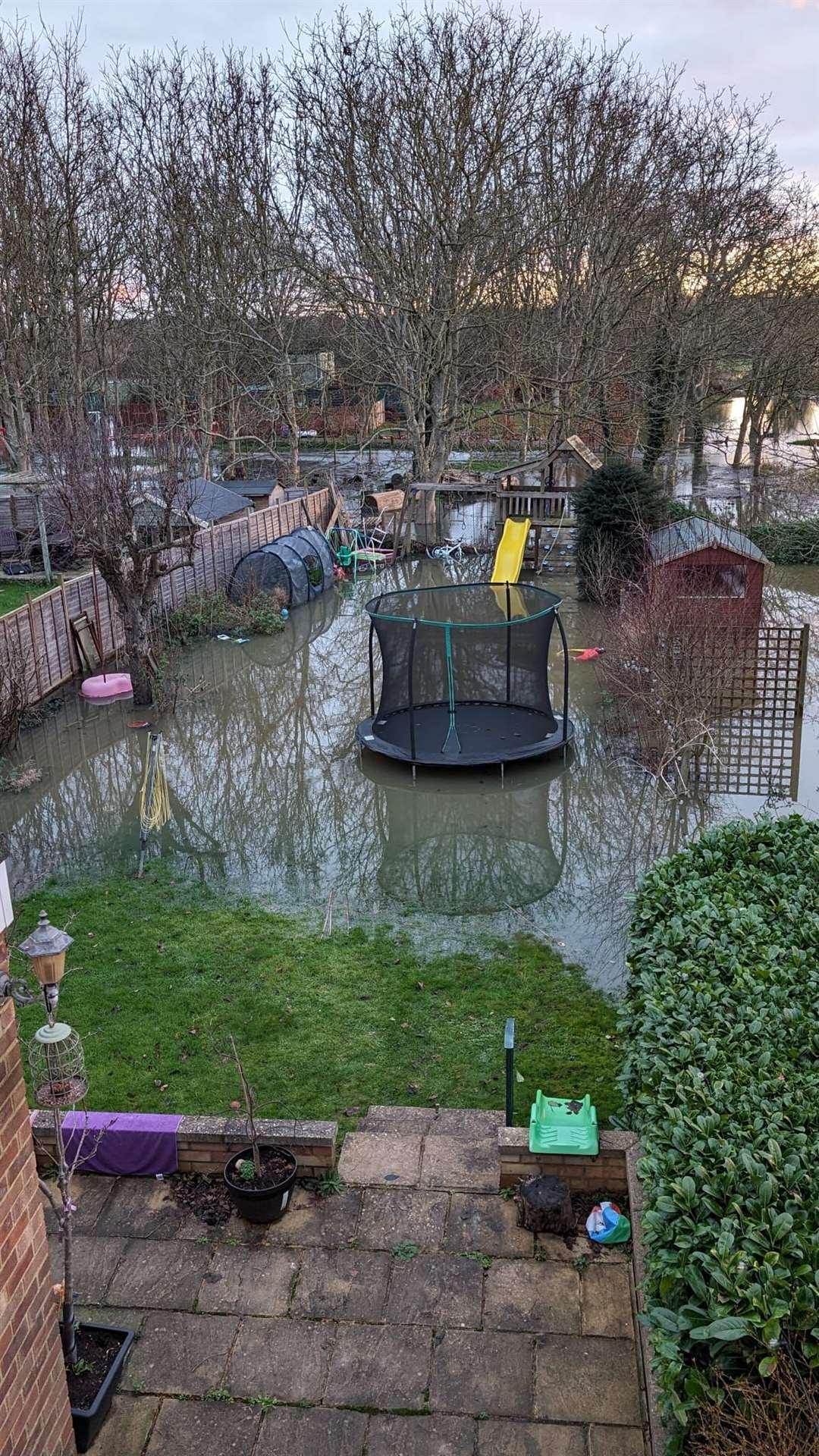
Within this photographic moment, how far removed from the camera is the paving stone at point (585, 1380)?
4355 mm

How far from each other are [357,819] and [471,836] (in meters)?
1.35

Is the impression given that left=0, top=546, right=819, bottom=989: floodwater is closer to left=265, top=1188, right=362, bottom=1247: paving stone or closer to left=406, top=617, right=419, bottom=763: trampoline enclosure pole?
left=406, top=617, right=419, bottom=763: trampoline enclosure pole

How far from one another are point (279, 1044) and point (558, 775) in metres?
6.11

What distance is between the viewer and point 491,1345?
4.71 meters

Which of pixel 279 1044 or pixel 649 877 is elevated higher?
pixel 649 877

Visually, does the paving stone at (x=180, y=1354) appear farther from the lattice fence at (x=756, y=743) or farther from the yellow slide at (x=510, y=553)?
the yellow slide at (x=510, y=553)

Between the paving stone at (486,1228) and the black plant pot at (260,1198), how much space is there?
88 centimetres

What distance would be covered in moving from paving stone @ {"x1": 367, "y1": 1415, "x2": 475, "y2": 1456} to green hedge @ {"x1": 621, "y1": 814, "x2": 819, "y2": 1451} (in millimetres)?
1091

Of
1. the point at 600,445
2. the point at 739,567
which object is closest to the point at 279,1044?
the point at 739,567

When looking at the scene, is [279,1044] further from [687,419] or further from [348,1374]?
[687,419]

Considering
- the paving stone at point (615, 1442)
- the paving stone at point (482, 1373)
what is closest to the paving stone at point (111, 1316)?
the paving stone at point (482, 1373)

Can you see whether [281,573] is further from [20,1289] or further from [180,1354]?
[20,1289]

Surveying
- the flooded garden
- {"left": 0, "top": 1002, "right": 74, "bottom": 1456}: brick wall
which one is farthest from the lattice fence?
{"left": 0, "top": 1002, "right": 74, "bottom": 1456}: brick wall

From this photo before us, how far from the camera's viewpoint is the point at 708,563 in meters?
15.4
